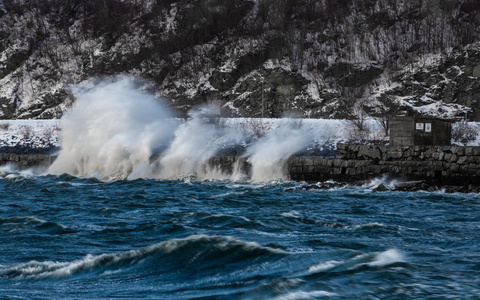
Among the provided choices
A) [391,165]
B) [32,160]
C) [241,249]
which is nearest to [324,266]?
[241,249]

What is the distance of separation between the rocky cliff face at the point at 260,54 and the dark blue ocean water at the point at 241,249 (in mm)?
32220

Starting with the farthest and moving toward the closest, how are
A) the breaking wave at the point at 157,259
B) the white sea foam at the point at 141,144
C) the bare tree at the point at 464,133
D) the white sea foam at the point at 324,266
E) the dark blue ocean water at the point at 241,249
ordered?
the bare tree at the point at 464,133, the white sea foam at the point at 141,144, the breaking wave at the point at 157,259, the white sea foam at the point at 324,266, the dark blue ocean water at the point at 241,249

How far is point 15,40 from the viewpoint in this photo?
205ft

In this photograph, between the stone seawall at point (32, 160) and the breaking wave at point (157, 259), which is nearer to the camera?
the breaking wave at point (157, 259)

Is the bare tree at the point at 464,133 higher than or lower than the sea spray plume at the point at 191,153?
higher

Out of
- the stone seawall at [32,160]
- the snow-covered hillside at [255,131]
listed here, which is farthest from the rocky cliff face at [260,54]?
the stone seawall at [32,160]

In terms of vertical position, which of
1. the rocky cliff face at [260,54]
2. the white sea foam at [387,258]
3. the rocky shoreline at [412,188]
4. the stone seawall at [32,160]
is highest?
the rocky cliff face at [260,54]

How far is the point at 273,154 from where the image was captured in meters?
25.2

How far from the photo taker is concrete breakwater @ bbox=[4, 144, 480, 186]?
69.6ft

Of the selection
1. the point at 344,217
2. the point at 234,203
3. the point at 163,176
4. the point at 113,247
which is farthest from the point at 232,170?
the point at 113,247

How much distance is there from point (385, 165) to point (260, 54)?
108 feet

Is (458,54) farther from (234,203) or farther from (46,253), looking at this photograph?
(46,253)

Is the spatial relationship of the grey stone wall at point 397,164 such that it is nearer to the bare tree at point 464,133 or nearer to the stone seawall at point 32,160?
the stone seawall at point 32,160

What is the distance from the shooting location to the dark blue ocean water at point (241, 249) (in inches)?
255
